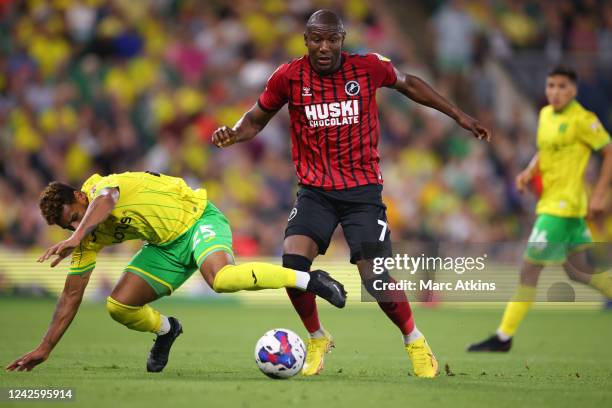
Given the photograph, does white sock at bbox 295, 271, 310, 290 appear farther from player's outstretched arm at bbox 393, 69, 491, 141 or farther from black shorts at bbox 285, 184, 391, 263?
player's outstretched arm at bbox 393, 69, 491, 141

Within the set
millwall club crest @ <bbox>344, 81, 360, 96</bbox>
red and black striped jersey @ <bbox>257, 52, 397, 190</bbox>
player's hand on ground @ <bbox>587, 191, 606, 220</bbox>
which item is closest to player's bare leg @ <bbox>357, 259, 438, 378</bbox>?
red and black striped jersey @ <bbox>257, 52, 397, 190</bbox>

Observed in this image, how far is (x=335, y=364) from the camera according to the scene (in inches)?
363

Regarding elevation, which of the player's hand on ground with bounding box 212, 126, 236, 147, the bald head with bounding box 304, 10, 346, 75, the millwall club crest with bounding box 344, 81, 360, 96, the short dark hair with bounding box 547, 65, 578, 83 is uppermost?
the bald head with bounding box 304, 10, 346, 75

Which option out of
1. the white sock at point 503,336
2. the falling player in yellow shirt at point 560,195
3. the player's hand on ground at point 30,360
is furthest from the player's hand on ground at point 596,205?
the player's hand on ground at point 30,360

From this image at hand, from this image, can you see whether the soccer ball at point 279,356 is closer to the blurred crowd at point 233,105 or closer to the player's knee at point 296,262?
the player's knee at point 296,262

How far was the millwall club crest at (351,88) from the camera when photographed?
8172mm

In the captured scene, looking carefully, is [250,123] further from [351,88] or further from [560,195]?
[560,195]

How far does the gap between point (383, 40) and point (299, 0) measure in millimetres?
1870

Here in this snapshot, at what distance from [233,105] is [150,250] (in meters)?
10.6

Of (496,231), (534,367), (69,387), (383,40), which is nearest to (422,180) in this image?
(496,231)

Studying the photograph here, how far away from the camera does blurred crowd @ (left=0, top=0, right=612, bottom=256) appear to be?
17.8m

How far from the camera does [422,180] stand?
18062 millimetres

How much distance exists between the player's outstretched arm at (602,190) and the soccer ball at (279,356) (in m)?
3.55

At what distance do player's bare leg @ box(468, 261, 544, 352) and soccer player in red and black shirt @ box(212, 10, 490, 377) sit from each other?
93.8 inches
